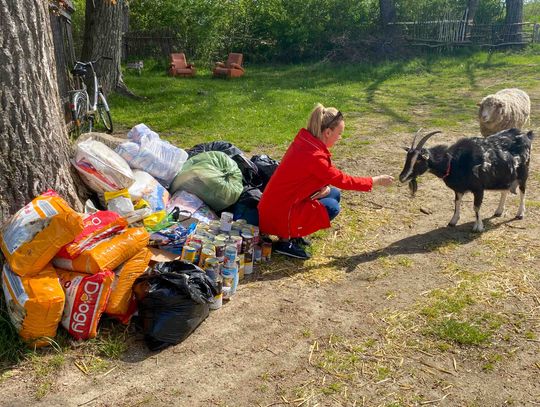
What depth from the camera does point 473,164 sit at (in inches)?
221

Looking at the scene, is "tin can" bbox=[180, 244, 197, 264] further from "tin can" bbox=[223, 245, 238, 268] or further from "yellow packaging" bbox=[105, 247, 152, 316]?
"yellow packaging" bbox=[105, 247, 152, 316]

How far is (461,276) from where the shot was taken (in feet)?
15.8

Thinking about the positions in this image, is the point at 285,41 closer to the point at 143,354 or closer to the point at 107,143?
the point at 107,143

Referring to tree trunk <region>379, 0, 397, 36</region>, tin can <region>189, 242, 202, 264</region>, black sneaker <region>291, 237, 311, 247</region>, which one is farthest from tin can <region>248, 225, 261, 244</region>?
tree trunk <region>379, 0, 397, 36</region>

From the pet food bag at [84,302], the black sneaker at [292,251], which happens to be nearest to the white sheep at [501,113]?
the black sneaker at [292,251]

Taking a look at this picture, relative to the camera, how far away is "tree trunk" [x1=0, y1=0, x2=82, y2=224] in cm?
375

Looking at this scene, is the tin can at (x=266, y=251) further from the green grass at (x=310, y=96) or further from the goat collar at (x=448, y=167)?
the green grass at (x=310, y=96)

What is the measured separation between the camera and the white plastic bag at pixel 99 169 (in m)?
4.60

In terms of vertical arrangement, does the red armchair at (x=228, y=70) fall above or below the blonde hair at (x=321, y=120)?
below

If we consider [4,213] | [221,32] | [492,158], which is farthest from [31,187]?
[221,32]

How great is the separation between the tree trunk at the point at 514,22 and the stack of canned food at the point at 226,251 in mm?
19855

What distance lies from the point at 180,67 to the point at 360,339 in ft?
47.3

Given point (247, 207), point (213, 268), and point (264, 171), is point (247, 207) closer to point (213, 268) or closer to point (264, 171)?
point (264, 171)

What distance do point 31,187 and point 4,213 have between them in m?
0.27
